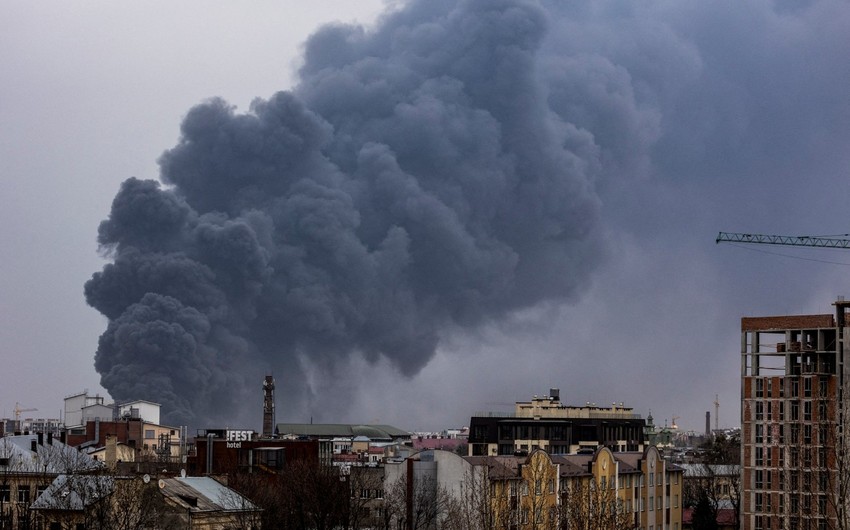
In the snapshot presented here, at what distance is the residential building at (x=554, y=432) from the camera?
89.6 metres

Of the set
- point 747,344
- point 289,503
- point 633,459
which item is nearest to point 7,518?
point 289,503

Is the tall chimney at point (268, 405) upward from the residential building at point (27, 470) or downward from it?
upward

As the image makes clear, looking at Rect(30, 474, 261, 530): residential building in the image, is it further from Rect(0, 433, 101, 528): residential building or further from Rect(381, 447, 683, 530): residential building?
Rect(381, 447, 683, 530): residential building

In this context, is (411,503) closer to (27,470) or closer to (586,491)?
(586,491)

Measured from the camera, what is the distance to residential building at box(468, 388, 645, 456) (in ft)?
294

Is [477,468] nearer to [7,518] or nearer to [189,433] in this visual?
[7,518]

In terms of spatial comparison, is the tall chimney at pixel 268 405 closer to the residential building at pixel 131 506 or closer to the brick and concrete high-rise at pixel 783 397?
the brick and concrete high-rise at pixel 783 397

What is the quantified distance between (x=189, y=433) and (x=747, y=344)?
2080 inches

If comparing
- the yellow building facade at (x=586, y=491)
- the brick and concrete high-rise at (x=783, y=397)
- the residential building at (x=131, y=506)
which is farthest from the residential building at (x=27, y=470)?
the brick and concrete high-rise at (x=783, y=397)

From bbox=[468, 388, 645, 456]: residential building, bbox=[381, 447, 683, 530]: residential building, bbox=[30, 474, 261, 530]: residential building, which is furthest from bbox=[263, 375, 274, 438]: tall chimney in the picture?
bbox=[30, 474, 261, 530]: residential building

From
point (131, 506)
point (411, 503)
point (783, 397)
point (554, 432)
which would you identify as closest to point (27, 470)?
point (131, 506)

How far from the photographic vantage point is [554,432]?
9112 cm

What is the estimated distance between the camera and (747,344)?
62.8m

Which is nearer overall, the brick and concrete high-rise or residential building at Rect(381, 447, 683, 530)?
residential building at Rect(381, 447, 683, 530)
